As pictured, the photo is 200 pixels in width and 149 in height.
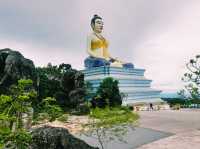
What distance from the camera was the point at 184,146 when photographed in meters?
13.0

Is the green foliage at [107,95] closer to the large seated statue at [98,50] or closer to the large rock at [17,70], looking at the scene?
the large seated statue at [98,50]

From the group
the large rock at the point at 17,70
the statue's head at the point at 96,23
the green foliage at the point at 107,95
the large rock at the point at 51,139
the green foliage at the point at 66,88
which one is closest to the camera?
the large rock at the point at 51,139

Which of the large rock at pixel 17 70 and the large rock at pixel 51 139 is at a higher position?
the large rock at pixel 17 70

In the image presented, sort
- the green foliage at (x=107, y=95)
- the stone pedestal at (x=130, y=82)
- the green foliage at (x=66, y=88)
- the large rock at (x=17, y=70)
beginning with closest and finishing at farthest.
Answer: the large rock at (x=17, y=70)
the green foliage at (x=66, y=88)
the green foliage at (x=107, y=95)
the stone pedestal at (x=130, y=82)

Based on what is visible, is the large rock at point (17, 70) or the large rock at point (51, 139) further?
the large rock at point (17, 70)

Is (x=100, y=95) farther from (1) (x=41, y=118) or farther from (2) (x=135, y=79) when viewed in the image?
(1) (x=41, y=118)

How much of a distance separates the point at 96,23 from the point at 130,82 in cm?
1032

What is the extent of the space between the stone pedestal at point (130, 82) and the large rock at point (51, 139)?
1518 inches

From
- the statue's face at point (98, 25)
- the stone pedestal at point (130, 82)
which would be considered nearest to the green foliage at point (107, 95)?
the stone pedestal at point (130, 82)

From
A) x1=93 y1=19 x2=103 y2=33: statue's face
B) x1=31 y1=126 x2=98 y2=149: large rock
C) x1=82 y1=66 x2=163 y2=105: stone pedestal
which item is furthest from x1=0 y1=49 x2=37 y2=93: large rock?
x1=93 y1=19 x2=103 y2=33: statue's face

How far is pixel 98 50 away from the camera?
2062 inches

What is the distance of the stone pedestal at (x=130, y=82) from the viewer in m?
49.1

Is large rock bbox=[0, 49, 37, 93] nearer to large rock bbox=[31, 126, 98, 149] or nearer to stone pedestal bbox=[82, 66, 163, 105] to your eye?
large rock bbox=[31, 126, 98, 149]

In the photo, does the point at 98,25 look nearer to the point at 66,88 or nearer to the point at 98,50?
the point at 98,50
